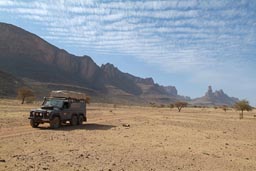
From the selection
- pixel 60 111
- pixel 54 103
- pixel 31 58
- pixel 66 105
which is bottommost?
pixel 60 111

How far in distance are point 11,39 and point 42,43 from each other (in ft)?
88.4

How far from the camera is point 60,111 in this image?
23.9m

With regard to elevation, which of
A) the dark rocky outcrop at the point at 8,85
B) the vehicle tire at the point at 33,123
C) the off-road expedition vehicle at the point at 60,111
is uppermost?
the dark rocky outcrop at the point at 8,85

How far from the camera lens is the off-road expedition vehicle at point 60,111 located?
22.9 meters

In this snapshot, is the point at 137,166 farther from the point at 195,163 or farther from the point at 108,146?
the point at 108,146

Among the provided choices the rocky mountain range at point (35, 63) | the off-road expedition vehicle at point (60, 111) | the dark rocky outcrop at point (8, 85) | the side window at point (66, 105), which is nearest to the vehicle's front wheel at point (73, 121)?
the off-road expedition vehicle at point (60, 111)

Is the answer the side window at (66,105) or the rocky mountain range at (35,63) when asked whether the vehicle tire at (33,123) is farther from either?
the rocky mountain range at (35,63)

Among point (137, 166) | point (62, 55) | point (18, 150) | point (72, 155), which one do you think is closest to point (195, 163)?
point (137, 166)

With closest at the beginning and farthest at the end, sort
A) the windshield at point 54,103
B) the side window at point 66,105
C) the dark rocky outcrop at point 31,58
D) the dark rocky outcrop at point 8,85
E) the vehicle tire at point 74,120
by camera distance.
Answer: the windshield at point 54,103 < the side window at point 66,105 < the vehicle tire at point 74,120 < the dark rocky outcrop at point 8,85 < the dark rocky outcrop at point 31,58

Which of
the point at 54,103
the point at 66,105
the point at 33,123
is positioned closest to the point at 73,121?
the point at 66,105

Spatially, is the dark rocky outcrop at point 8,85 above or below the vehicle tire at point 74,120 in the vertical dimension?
above

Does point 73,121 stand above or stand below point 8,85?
below

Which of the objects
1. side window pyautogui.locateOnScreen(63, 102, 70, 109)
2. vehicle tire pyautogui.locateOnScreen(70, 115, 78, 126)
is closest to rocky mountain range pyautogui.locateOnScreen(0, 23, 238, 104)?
vehicle tire pyautogui.locateOnScreen(70, 115, 78, 126)

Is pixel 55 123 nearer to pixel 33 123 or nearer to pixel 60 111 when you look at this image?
pixel 60 111
